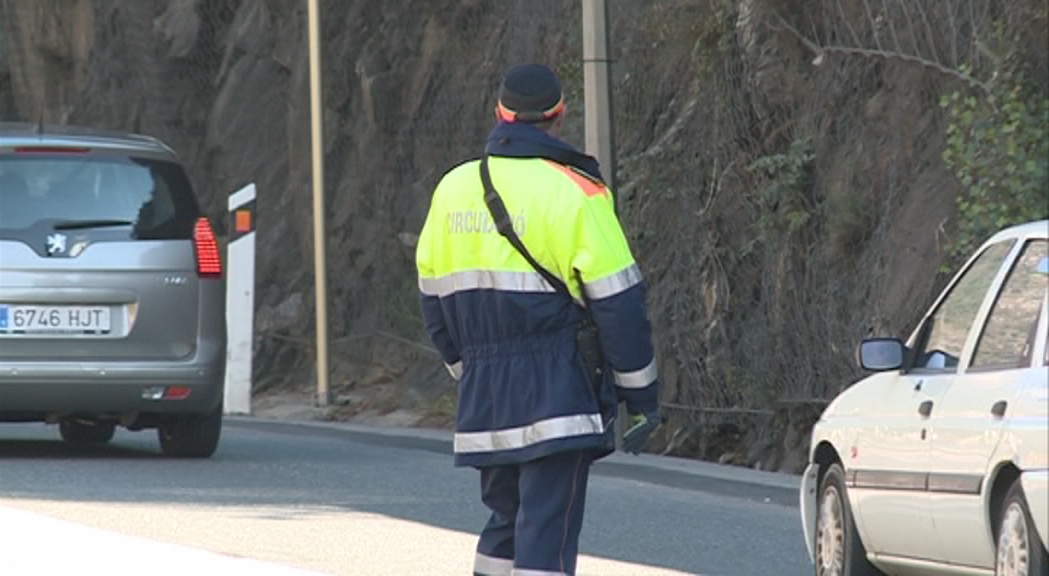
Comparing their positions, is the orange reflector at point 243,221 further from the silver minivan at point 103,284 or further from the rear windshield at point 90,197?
the rear windshield at point 90,197

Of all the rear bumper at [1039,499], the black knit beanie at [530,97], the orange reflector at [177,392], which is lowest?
the orange reflector at [177,392]

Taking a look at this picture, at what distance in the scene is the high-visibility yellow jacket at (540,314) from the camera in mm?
7824

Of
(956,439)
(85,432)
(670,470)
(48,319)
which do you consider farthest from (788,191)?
(956,439)

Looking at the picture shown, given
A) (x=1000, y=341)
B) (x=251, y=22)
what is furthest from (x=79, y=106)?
(x=1000, y=341)

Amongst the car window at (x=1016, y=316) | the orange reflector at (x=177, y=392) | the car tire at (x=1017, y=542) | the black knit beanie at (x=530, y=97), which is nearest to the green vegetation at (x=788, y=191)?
the orange reflector at (x=177, y=392)

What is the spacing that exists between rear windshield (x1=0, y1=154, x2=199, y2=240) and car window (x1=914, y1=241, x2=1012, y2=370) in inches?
283

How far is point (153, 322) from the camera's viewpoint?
51.5 feet

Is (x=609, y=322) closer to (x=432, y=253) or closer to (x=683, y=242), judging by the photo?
(x=432, y=253)

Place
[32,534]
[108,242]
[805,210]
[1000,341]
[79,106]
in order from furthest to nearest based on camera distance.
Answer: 1. [79,106]
2. [805,210]
3. [108,242]
4. [32,534]
5. [1000,341]

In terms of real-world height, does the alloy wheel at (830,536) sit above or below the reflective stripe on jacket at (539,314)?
below

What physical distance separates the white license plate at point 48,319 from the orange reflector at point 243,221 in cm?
723

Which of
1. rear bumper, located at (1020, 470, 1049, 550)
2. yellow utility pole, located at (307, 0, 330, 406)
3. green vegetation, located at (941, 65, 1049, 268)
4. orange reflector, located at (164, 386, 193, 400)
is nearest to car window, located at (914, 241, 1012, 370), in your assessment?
rear bumper, located at (1020, 470, 1049, 550)

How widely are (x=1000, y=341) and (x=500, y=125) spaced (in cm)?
185

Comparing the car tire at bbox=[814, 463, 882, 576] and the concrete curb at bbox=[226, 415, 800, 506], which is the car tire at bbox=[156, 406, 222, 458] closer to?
the concrete curb at bbox=[226, 415, 800, 506]
